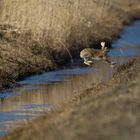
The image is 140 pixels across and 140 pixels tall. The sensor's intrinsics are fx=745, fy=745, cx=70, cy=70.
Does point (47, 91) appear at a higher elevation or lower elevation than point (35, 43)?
lower

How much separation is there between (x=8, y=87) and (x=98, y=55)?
136 inches

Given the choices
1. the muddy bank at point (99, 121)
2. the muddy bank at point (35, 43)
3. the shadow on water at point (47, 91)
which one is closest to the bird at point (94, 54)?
the shadow on water at point (47, 91)

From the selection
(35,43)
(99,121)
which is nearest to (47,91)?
(35,43)

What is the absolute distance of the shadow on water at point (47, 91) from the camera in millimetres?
14300

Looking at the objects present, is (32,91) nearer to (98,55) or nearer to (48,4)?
(98,55)

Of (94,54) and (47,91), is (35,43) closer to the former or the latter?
(94,54)

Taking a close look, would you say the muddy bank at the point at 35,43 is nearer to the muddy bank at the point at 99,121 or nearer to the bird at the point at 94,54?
the bird at the point at 94,54

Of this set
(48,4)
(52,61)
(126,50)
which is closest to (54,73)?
(52,61)

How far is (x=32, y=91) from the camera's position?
18.0 meters

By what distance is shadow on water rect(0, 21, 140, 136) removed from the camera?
563 inches

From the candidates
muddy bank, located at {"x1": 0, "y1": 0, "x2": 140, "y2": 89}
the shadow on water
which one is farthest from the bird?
muddy bank, located at {"x1": 0, "y1": 0, "x2": 140, "y2": 89}

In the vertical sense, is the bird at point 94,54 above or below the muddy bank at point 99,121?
below

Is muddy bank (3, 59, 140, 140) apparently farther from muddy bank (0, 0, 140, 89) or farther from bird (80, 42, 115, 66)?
bird (80, 42, 115, 66)

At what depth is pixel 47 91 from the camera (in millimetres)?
Answer: 18000
